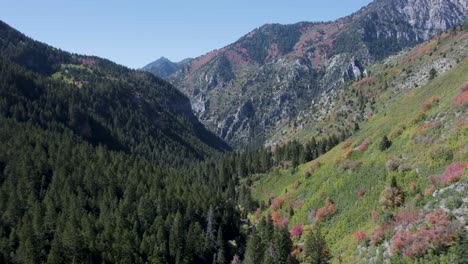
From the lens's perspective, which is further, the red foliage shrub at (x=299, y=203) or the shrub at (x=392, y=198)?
the red foliage shrub at (x=299, y=203)

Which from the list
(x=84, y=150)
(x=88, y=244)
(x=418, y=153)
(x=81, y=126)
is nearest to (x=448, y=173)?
(x=418, y=153)

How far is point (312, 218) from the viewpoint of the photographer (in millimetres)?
79875

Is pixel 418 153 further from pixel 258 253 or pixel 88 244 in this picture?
pixel 88 244

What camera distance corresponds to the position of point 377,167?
75000mm

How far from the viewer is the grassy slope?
59.5m

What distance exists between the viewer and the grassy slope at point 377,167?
59469 millimetres

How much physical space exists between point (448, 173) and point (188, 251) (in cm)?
4908

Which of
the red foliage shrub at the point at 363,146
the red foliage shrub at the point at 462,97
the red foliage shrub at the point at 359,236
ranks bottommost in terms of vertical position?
the red foliage shrub at the point at 359,236

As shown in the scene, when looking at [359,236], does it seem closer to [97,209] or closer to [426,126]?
[426,126]

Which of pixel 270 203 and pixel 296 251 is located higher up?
pixel 270 203

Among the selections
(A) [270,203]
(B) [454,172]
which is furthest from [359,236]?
(A) [270,203]

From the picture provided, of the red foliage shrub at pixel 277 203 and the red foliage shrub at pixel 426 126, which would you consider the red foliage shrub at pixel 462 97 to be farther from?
the red foliage shrub at pixel 277 203

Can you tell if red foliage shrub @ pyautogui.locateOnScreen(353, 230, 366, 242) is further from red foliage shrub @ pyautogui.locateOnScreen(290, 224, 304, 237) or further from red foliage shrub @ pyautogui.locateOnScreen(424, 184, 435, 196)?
red foliage shrub @ pyautogui.locateOnScreen(290, 224, 304, 237)

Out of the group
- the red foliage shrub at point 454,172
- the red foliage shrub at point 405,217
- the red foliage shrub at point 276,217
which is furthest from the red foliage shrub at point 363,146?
the red foliage shrub at point 405,217
